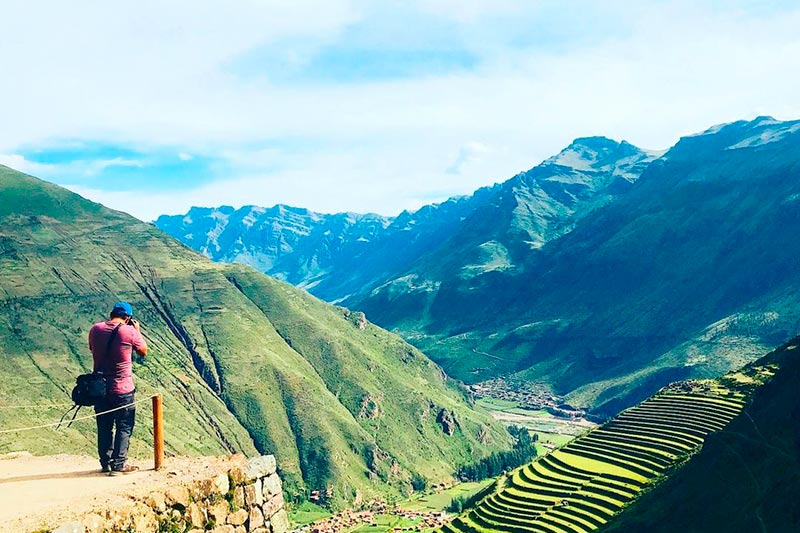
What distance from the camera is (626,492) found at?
100000 millimetres

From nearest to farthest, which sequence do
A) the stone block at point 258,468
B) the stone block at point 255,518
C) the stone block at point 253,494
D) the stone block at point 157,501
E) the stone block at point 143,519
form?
the stone block at point 143,519 < the stone block at point 157,501 < the stone block at point 255,518 < the stone block at point 253,494 < the stone block at point 258,468

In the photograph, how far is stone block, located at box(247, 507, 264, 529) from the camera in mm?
15680

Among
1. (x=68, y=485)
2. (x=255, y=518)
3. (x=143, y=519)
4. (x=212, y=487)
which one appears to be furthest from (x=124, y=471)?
(x=143, y=519)

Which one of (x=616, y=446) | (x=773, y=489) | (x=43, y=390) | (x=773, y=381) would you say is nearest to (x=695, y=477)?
(x=773, y=489)

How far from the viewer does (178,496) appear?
1427 cm

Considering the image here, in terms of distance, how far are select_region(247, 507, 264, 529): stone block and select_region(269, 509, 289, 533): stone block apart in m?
0.40

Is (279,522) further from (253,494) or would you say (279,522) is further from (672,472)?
(672,472)

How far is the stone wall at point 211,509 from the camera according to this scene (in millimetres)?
12961

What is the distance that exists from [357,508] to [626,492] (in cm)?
11839

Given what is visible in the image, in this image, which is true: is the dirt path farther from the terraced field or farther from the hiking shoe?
the terraced field

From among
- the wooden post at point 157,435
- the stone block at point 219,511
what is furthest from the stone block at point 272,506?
the wooden post at point 157,435

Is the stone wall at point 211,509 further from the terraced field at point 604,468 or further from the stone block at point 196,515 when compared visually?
the terraced field at point 604,468

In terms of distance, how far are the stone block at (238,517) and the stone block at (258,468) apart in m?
0.80

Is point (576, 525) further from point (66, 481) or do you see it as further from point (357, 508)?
point (357, 508)
